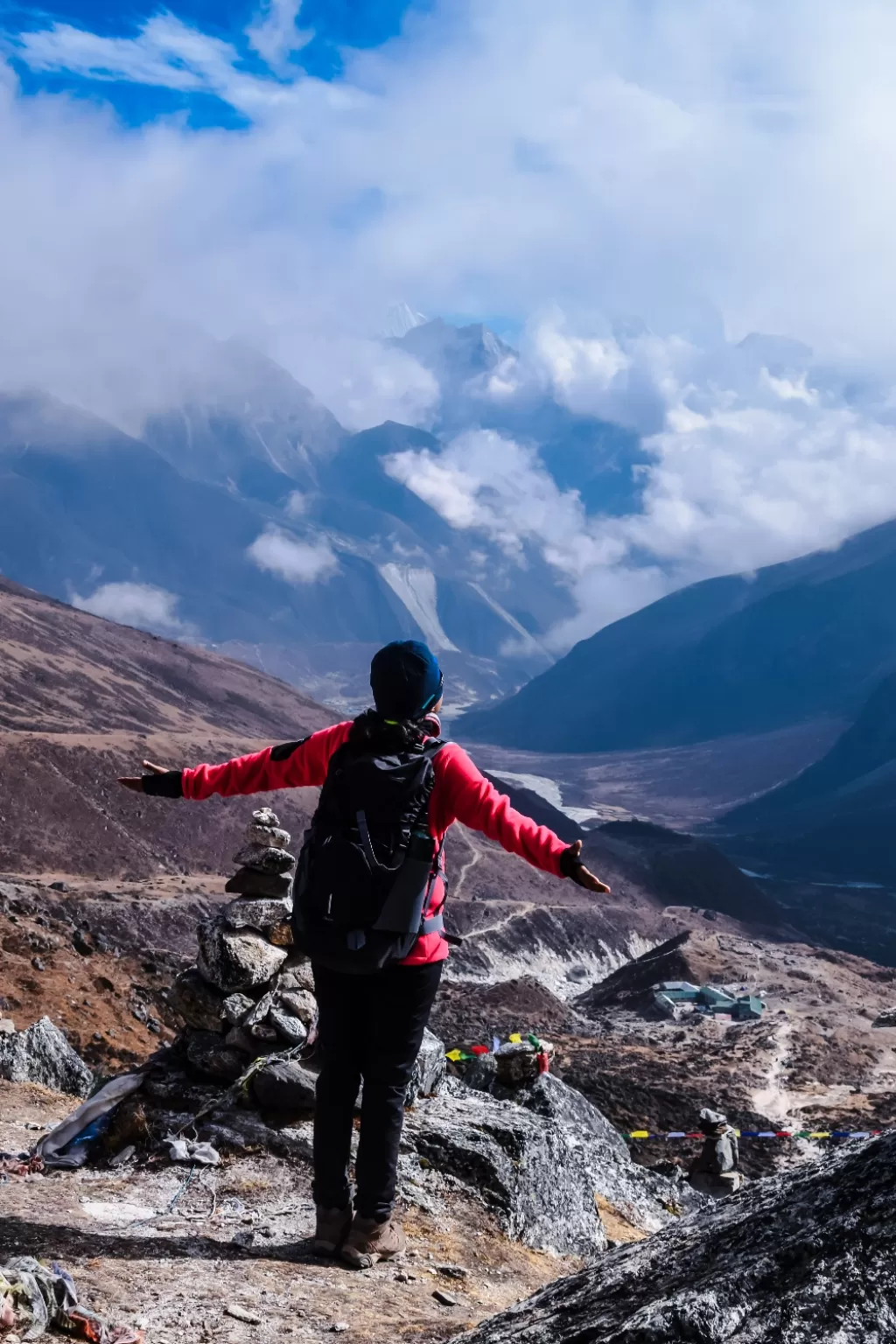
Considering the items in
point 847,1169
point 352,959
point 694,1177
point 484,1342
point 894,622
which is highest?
point 894,622

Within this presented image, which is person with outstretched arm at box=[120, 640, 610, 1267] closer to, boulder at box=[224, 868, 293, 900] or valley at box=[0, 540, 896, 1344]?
valley at box=[0, 540, 896, 1344]

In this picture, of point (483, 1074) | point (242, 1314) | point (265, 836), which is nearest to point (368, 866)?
point (242, 1314)

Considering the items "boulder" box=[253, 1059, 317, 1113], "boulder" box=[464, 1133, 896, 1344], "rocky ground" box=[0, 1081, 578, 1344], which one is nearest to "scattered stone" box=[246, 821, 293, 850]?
"boulder" box=[253, 1059, 317, 1113]

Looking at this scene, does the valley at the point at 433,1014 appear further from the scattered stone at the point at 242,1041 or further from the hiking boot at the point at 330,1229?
the scattered stone at the point at 242,1041

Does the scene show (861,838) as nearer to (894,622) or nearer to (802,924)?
(802,924)

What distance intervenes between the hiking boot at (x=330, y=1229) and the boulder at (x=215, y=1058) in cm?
208

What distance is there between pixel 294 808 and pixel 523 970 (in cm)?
1430

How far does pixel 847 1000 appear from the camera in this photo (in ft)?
138

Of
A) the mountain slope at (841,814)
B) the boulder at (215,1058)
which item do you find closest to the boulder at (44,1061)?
the boulder at (215,1058)

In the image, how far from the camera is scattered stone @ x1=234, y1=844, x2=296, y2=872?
7.27 metres

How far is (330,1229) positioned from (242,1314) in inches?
28.3

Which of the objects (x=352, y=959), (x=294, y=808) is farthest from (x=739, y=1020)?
(x=352, y=959)

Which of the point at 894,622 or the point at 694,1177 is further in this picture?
the point at 894,622

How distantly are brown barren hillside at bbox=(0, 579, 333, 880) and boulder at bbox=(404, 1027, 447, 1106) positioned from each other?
37639 millimetres
